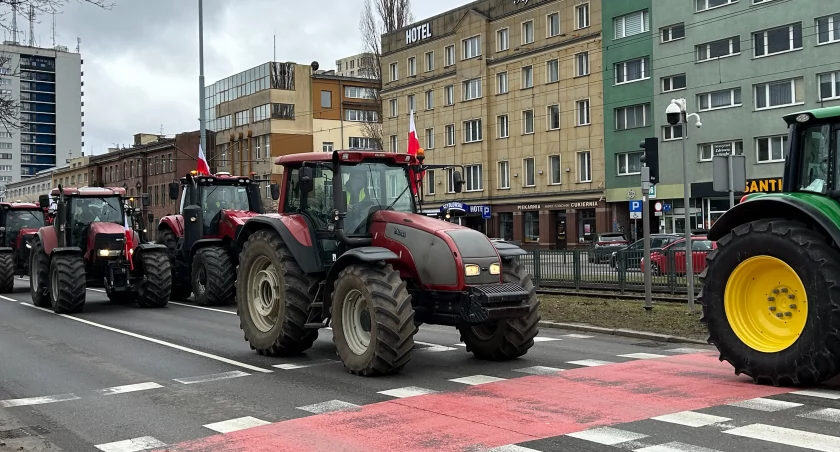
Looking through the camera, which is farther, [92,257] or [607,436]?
[92,257]

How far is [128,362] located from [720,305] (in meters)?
7.41

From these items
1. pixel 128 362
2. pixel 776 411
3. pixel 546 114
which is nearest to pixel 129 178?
pixel 546 114

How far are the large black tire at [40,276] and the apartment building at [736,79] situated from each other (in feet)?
97.8

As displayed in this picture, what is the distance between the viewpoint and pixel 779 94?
135 ft

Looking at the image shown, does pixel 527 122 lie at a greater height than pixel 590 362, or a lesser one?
greater

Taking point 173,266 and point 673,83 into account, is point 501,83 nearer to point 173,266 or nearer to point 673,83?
point 673,83

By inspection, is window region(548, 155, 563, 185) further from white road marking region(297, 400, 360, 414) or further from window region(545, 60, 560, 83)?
white road marking region(297, 400, 360, 414)

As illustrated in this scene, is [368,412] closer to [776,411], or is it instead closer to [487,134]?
[776,411]

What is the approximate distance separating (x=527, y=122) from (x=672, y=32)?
10.9 m

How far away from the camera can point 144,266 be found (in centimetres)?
1941

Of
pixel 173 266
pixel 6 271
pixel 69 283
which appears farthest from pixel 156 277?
pixel 6 271

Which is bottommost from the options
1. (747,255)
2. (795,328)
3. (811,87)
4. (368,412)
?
(368,412)

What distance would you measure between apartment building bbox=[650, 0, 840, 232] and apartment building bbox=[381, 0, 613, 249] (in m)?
4.17

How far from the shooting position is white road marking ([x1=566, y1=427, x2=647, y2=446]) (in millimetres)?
6898
